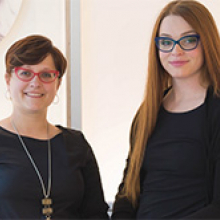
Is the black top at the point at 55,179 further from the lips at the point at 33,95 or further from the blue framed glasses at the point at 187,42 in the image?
the blue framed glasses at the point at 187,42

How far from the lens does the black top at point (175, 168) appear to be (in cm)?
129

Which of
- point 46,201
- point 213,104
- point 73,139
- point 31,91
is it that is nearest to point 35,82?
point 31,91

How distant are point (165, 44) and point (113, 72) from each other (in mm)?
1000

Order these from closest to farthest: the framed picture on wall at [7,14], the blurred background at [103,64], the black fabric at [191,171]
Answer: the black fabric at [191,171], the framed picture on wall at [7,14], the blurred background at [103,64]

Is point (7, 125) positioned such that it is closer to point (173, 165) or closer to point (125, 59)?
point (173, 165)

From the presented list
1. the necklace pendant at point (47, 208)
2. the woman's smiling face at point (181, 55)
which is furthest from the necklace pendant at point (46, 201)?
the woman's smiling face at point (181, 55)

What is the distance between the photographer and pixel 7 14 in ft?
6.77

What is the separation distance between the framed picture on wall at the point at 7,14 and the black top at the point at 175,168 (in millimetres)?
1072

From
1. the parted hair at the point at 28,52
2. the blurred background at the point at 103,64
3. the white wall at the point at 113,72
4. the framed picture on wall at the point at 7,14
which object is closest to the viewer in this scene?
the parted hair at the point at 28,52

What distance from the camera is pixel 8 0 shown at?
206 centimetres

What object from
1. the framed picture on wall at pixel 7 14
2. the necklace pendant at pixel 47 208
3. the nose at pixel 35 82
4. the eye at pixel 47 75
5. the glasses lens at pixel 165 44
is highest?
the framed picture on wall at pixel 7 14

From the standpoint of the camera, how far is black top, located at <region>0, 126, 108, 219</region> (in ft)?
4.67

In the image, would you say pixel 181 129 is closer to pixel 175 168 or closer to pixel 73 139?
pixel 175 168

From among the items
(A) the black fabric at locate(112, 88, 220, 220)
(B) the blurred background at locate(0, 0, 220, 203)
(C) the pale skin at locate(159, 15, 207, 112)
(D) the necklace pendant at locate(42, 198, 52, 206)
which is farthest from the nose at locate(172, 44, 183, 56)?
(B) the blurred background at locate(0, 0, 220, 203)
